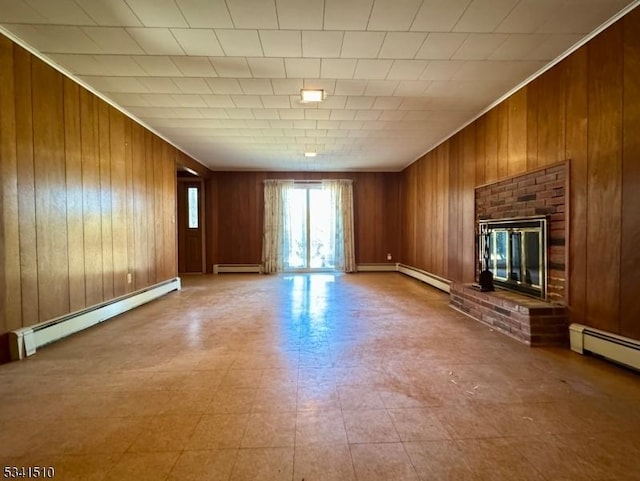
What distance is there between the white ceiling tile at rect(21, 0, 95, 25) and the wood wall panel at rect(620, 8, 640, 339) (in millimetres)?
3841

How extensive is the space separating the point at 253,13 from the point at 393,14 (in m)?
1.00

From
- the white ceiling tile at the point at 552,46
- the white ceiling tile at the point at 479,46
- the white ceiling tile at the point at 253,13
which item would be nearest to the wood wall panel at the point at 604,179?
the white ceiling tile at the point at 552,46

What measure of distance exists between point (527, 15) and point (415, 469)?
2.93 metres

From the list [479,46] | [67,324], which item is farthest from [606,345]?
[67,324]

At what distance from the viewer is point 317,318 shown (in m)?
3.63

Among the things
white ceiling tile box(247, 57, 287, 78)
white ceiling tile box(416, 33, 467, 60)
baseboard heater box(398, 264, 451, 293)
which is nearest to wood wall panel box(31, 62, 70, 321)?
white ceiling tile box(247, 57, 287, 78)

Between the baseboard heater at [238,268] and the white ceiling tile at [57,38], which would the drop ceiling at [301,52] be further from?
the baseboard heater at [238,268]

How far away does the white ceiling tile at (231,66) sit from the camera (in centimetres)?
278

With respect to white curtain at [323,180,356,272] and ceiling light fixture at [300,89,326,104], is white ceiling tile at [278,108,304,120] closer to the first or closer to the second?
ceiling light fixture at [300,89,326,104]

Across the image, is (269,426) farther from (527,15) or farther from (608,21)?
(608,21)

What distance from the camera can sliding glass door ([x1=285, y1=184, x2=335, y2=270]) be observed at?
25.8 feet

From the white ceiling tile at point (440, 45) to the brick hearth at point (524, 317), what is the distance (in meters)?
2.34

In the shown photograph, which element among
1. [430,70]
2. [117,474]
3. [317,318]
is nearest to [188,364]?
[117,474]

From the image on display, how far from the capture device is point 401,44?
2.56 metres
